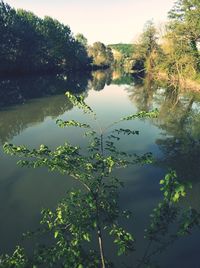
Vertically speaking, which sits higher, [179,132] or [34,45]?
[34,45]

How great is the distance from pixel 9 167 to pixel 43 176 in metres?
2.90

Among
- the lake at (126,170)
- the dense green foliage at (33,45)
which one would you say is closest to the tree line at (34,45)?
the dense green foliage at (33,45)

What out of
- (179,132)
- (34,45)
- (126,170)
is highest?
(34,45)

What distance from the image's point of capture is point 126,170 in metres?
19.4

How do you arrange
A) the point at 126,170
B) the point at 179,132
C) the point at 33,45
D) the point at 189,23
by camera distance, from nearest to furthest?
the point at 126,170 < the point at 179,132 < the point at 189,23 < the point at 33,45

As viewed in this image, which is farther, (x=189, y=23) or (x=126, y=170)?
(x=189, y=23)

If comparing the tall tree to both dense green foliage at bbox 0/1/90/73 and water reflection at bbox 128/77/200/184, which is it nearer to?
water reflection at bbox 128/77/200/184

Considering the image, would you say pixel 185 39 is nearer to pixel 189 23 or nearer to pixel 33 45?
pixel 189 23

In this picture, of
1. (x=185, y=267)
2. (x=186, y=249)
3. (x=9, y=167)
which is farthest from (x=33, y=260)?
(x=9, y=167)

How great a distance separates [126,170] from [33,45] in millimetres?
90153

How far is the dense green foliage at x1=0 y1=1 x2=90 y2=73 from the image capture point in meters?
87.6

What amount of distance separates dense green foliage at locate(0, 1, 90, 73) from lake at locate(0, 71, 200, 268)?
160ft

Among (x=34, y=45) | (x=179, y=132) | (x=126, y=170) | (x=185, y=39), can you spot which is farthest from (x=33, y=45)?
(x=126, y=170)

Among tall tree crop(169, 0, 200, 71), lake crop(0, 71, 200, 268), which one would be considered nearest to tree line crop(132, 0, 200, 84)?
tall tree crop(169, 0, 200, 71)
